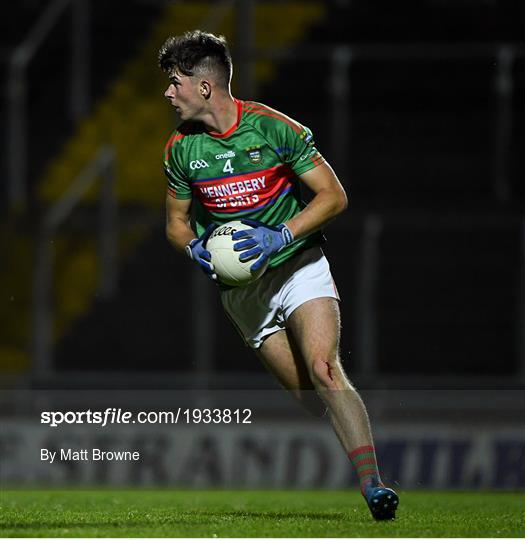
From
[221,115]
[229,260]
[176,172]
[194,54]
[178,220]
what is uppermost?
[194,54]

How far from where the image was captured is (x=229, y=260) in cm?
665

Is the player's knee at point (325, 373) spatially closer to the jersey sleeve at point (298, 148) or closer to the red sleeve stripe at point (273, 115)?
the jersey sleeve at point (298, 148)

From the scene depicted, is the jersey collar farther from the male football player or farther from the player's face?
the player's face

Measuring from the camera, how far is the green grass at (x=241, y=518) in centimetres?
588

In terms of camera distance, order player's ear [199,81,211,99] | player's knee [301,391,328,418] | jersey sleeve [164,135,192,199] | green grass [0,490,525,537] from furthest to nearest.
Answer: player's knee [301,391,328,418]
jersey sleeve [164,135,192,199]
player's ear [199,81,211,99]
green grass [0,490,525,537]

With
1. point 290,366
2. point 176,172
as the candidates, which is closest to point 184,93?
point 176,172

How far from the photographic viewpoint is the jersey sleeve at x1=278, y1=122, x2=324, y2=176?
671cm

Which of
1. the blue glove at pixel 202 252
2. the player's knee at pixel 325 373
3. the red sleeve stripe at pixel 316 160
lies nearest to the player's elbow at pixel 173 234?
the blue glove at pixel 202 252

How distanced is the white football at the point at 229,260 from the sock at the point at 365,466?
2.98ft

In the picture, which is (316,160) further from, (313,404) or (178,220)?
(313,404)

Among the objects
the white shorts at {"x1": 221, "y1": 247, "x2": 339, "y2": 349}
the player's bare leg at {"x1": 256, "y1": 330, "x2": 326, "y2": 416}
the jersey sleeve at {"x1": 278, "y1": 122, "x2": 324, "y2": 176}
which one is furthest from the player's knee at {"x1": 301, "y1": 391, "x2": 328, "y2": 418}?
the jersey sleeve at {"x1": 278, "y1": 122, "x2": 324, "y2": 176}

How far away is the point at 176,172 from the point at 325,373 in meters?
1.16

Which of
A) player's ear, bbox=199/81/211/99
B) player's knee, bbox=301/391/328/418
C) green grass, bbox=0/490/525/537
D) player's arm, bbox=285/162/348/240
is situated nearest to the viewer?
green grass, bbox=0/490/525/537

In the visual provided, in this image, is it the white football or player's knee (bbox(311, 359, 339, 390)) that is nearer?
player's knee (bbox(311, 359, 339, 390))
